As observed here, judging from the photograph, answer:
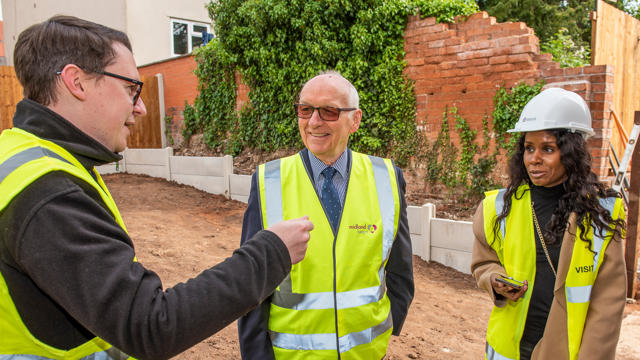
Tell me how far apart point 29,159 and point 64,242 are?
25 centimetres

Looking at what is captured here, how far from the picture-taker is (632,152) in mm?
4828

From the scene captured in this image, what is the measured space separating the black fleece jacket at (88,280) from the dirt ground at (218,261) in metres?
2.79

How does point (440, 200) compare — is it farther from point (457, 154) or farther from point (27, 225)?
point (27, 225)

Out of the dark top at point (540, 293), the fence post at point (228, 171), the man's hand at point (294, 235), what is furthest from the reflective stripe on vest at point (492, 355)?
the fence post at point (228, 171)

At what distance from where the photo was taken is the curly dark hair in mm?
2074

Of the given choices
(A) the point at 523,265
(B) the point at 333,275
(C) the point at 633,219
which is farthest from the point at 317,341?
(C) the point at 633,219

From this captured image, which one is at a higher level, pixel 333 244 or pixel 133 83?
pixel 133 83

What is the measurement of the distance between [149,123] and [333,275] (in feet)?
37.4

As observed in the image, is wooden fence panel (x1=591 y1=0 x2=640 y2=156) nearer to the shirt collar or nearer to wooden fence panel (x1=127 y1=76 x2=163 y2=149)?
the shirt collar

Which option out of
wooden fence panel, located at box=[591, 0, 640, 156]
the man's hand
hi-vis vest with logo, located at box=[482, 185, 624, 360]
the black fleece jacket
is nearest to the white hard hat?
hi-vis vest with logo, located at box=[482, 185, 624, 360]

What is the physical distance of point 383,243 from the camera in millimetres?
2188

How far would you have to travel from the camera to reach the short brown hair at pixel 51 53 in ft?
3.88

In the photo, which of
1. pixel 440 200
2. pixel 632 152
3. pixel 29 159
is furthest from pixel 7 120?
pixel 632 152

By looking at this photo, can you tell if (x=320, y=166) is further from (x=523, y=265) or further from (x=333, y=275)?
(x=523, y=265)
